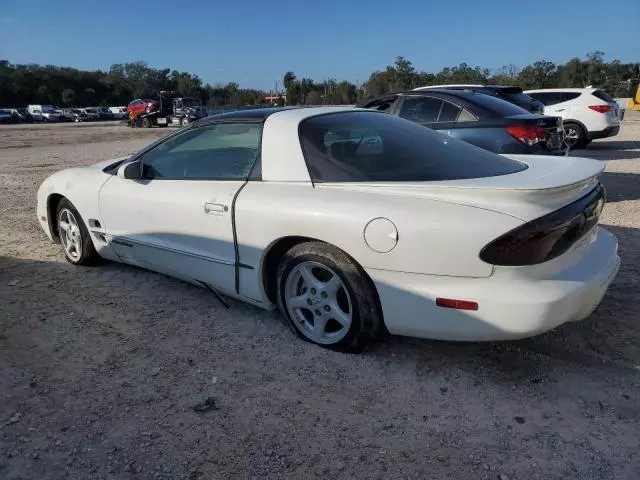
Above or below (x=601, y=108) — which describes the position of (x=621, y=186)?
below

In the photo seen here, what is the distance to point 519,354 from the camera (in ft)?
9.78

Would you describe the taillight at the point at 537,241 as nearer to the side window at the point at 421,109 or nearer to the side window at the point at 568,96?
the side window at the point at 421,109

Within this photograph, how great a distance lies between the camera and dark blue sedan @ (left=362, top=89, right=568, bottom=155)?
6.14 metres

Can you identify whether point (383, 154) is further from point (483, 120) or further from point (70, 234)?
point (483, 120)

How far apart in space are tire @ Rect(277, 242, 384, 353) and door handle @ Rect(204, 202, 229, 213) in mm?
539

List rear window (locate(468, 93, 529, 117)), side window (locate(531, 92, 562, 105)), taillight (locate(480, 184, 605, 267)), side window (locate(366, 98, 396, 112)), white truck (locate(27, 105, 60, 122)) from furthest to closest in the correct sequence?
white truck (locate(27, 105, 60, 122)) < side window (locate(531, 92, 562, 105)) < side window (locate(366, 98, 396, 112)) < rear window (locate(468, 93, 529, 117)) < taillight (locate(480, 184, 605, 267))

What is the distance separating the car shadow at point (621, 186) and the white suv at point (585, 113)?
3656 mm

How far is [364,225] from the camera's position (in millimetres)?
2672

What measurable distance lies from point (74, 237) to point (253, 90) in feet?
270

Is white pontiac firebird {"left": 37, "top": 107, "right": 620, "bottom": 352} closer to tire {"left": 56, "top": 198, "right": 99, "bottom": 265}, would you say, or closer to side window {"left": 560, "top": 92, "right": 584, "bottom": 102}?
tire {"left": 56, "top": 198, "right": 99, "bottom": 265}

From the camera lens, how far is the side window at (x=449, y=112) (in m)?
6.81

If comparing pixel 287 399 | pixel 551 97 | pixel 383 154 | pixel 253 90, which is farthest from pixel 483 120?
pixel 253 90

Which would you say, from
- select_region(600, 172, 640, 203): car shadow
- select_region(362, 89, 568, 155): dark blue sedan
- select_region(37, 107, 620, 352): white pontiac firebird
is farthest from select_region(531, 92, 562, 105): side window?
select_region(37, 107, 620, 352): white pontiac firebird

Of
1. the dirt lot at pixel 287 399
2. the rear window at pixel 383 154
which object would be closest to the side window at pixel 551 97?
the dirt lot at pixel 287 399
